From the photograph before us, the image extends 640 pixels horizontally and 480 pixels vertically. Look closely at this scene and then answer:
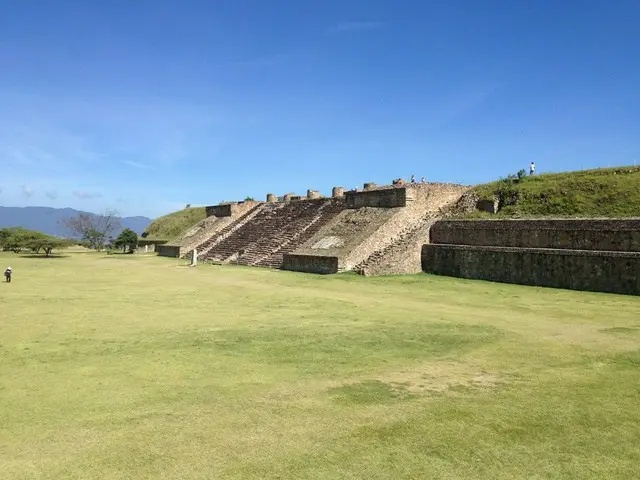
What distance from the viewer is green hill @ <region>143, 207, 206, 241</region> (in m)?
51.1

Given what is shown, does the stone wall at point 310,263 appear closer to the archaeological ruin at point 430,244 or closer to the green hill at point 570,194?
the archaeological ruin at point 430,244

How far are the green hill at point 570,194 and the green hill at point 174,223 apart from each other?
32.8 meters

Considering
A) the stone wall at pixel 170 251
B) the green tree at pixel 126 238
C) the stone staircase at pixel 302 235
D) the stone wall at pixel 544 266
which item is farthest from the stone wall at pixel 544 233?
the green tree at pixel 126 238

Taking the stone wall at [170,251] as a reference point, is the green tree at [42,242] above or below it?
above

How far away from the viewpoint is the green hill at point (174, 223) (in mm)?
51128

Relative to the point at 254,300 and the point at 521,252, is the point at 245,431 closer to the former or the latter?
the point at 254,300

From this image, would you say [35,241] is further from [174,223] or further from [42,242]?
[174,223]

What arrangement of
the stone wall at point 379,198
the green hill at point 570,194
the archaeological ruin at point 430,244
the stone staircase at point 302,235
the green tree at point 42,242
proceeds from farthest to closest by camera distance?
the green tree at point 42,242 < the stone staircase at point 302,235 < the stone wall at point 379,198 < the green hill at point 570,194 < the archaeological ruin at point 430,244

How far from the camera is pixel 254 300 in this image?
14234 mm

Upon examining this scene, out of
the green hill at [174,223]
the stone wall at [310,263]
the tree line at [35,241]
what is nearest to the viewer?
the stone wall at [310,263]

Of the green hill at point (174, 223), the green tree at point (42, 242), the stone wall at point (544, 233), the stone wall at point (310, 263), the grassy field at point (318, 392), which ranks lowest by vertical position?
the grassy field at point (318, 392)

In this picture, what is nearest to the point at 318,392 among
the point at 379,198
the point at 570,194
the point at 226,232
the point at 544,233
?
the point at 544,233

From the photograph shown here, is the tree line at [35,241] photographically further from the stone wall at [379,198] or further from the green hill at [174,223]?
the stone wall at [379,198]

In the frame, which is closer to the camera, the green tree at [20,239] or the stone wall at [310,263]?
the stone wall at [310,263]
